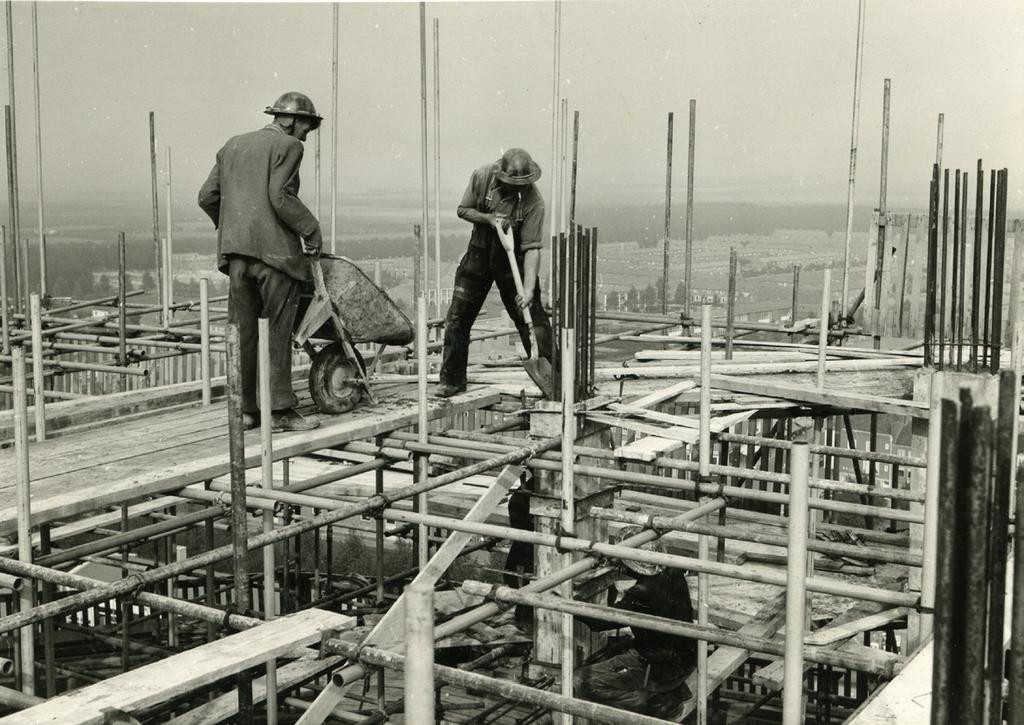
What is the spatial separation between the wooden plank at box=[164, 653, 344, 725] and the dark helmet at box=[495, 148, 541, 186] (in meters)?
3.44

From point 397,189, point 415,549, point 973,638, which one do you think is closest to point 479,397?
point 415,549

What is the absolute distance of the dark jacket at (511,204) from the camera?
8828mm

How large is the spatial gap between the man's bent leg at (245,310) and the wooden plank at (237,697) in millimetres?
1704

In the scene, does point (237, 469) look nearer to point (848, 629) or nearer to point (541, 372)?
point (848, 629)

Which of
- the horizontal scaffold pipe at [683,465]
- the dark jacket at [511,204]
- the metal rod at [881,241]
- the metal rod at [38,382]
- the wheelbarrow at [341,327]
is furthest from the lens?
the metal rod at [881,241]

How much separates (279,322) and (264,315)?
11 cm

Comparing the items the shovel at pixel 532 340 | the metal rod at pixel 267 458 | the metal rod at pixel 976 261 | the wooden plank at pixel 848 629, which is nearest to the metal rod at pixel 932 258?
the metal rod at pixel 976 261

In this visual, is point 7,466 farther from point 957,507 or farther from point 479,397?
point 957,507

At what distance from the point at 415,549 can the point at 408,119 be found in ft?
65.9

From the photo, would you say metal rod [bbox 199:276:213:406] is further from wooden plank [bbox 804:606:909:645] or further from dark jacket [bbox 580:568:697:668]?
wooden plank [bbox 804:606:909:645]

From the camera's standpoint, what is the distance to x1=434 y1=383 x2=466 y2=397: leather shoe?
364 inches

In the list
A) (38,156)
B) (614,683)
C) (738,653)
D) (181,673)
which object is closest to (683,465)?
(738,653)

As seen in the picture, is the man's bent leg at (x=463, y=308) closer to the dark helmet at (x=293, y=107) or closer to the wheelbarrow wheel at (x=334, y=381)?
the wheelbarrow wheel at (x=334, y=381)

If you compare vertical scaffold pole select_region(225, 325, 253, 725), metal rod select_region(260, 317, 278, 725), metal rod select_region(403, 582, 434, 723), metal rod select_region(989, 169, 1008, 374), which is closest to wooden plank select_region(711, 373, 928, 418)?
metal rod select_region(989, 169, 1008, 374)
